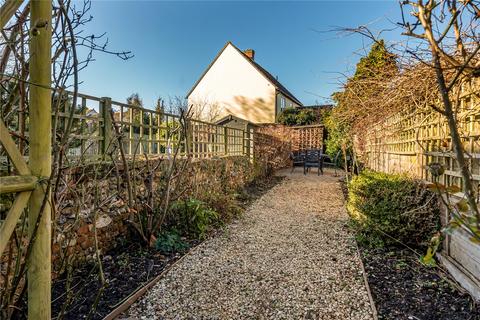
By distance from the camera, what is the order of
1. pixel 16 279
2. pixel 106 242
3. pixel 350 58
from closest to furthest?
pixel 16 279, pixel 350 58, pixel 106 242

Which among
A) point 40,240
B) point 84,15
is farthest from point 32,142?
point 84,15

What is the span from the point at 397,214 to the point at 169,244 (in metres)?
2.88

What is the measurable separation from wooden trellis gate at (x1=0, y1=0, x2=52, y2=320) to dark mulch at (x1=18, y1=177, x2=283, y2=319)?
1.73ft

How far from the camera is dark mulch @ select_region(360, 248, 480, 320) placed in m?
2.25

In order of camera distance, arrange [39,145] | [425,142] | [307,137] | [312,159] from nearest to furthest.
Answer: [39,145] → [425,142] → [312,159] → [307,137]

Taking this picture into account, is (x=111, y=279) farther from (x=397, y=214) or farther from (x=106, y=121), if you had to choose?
(x=397, y=214)

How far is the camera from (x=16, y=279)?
1.55 m

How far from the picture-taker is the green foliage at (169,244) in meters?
3.64

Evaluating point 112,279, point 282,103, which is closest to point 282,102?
point 282,103

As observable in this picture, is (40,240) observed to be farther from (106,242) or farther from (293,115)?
(293,115)

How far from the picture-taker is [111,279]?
283 cm

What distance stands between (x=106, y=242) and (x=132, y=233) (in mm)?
377

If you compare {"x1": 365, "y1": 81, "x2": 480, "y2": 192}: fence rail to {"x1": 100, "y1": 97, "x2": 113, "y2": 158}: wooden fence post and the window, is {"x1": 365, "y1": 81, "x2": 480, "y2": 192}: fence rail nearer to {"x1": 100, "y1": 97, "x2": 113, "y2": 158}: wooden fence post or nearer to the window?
{"x1": 100, "y1": 97, "x2": 113, "y2": 158}: wooden fence post

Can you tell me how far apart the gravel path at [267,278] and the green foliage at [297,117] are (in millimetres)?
11685
